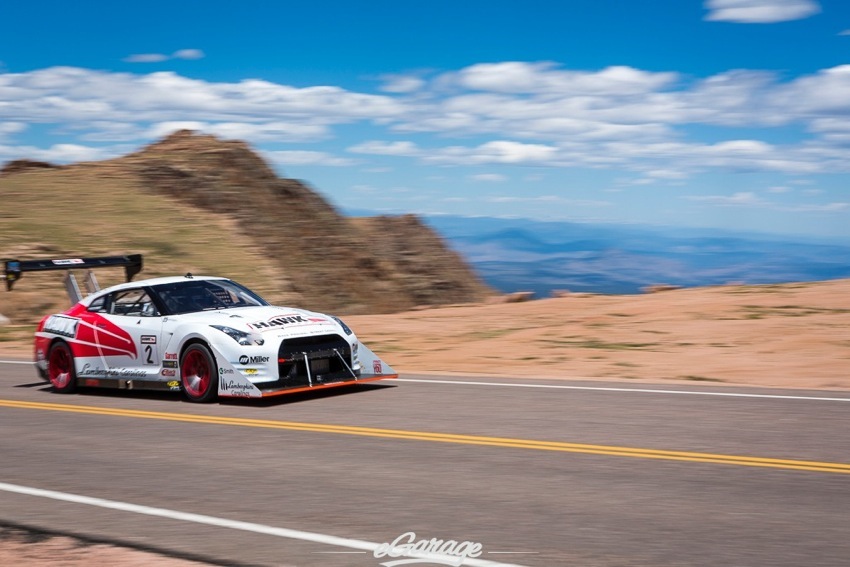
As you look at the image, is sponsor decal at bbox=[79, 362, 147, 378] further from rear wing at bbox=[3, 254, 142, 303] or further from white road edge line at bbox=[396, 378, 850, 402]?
white road edge line at bbox=[396, 378, 850, 402]

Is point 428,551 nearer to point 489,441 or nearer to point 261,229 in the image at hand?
point 489,441

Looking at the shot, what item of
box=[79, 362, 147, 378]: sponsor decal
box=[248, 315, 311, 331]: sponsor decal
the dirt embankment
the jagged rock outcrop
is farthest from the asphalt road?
the jagged rock outcrop

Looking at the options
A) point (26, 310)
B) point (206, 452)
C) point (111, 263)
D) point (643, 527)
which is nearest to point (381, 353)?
point (111, 263)

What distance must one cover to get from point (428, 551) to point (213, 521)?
159cm

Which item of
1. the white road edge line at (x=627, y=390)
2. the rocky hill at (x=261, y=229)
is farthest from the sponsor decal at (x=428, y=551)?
the rocky hill at (x=261, y=229)

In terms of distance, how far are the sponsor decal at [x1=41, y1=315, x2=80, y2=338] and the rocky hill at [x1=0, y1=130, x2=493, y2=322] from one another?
19.5m

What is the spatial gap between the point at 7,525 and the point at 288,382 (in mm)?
4896

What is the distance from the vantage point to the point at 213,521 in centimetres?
640

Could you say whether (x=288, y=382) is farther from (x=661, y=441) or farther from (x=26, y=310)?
(x=26, y=310)

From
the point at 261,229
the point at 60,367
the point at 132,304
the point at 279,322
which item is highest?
the point at 261,229

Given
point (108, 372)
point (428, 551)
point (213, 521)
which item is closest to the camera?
point (428, 551)

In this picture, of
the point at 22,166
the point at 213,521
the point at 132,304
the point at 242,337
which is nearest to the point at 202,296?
the point at 132,304

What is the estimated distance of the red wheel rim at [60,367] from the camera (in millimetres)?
13398

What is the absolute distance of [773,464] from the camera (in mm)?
7551
